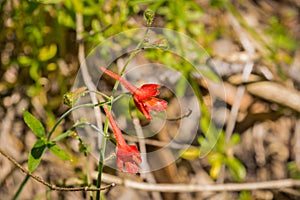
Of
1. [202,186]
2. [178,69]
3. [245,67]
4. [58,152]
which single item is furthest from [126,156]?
[245,67]

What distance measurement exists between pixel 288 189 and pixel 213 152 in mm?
489

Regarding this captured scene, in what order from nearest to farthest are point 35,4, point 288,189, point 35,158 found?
point 35,158 → point 35,4 → point 288,189

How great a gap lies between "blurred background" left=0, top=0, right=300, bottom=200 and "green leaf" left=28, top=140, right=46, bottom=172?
0.22 meters

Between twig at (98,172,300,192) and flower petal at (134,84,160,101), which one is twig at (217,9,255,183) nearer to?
twig at (98,172,300,192)

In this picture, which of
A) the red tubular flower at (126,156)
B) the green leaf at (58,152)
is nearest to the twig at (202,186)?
the green leaf at (58,152)

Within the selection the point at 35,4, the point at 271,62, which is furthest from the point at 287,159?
the point at 35,4

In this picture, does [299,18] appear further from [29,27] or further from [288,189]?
[29,27]

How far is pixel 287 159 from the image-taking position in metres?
2.26

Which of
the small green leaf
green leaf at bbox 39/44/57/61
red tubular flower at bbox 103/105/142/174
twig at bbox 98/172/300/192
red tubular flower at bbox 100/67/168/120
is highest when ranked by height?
red tubular flower at bbox 100/67/168/120

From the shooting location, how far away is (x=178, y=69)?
5.69 ft

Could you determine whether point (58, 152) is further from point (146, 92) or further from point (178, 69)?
point (178, 69)

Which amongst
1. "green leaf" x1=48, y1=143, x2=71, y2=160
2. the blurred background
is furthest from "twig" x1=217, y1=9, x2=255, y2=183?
"green leaf" x1=48, y1=143, x2=71, y2=160

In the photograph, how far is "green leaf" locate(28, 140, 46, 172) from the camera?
1.12 metres

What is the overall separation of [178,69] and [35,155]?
2.40ft
